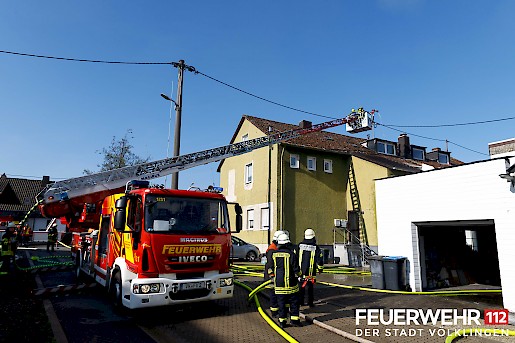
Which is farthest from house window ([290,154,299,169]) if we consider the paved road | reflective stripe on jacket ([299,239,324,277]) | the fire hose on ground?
reflective stripe on jacket ([299,239,324,277])

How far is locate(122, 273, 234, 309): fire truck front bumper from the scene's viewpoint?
6113 mm

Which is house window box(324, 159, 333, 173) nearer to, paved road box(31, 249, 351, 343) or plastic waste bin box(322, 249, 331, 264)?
plastic waste bin box(322, 249, 331, 264)

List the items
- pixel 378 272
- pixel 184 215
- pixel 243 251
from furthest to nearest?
pixel 243 251 < pixel 378 272 < pixel 184 215

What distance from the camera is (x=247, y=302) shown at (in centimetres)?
829

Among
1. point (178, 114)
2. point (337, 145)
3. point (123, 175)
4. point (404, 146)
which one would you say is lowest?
point (123, 175)

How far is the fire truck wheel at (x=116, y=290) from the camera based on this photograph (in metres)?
6.87

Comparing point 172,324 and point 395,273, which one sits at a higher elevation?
point 395,273

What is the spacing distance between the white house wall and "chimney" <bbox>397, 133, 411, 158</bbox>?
1553cm

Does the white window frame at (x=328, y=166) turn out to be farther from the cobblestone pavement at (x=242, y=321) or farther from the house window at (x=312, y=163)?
the cobblestone pavement at (x=242, y=321)

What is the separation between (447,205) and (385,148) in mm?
16625

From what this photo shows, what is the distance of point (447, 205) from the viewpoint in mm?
9008

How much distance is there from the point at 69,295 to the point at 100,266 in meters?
1.41

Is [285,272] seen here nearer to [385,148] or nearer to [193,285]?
[193,285]

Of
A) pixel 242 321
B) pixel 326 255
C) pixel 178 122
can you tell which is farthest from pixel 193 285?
pixel 326 255
